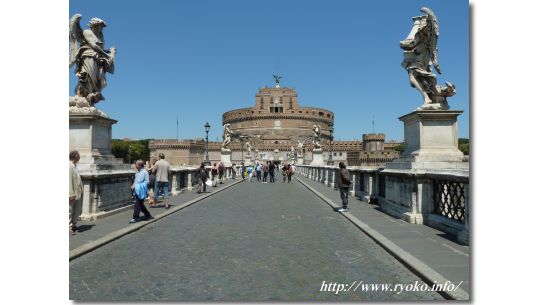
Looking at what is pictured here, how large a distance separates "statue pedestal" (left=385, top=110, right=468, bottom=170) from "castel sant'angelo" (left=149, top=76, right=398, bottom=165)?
236 feet

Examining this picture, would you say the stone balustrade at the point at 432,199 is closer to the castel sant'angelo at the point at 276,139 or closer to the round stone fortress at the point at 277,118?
the castel sant'angelo at the point at 276,139

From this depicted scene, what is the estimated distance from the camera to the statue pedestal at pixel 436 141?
768 centimetres

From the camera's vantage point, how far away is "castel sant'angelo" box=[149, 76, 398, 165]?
9022 cm

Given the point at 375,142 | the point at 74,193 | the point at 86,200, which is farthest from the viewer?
the point at 375,142

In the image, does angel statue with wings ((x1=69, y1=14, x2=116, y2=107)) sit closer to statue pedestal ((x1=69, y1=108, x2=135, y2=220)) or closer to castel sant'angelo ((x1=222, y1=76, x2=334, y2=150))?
statue pedestal ((x1=69, y1=108, x2=135, y2=220))

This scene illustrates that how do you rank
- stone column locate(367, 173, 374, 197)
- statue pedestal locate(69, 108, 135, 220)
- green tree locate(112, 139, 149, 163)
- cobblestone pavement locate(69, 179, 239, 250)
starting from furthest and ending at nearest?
1. green tree locate(112, 139, 149, 163)
2. stone column locate(367, 173, 374, 197)
3. statue pedestal locate(69, 108, 135, 220)
4. cobblestone pavement locate(69, 179, 239, 250)

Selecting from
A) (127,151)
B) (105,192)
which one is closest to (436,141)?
(105,192)

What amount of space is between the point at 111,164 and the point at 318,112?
366ft

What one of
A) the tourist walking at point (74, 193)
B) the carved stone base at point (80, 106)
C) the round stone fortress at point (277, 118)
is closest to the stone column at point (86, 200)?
the tourist walking at point (74, 193)

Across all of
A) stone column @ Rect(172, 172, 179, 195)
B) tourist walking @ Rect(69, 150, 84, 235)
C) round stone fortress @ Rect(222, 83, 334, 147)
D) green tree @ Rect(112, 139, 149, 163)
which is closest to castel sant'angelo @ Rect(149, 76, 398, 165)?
round stone fortress @ Rect(222, 83, 334, 147)

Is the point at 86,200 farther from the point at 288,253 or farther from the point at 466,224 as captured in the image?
Result: the point at 466,224

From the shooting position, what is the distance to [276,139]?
337 ft

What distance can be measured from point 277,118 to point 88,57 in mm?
103889

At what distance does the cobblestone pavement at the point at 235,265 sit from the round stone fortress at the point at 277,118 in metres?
95.8
